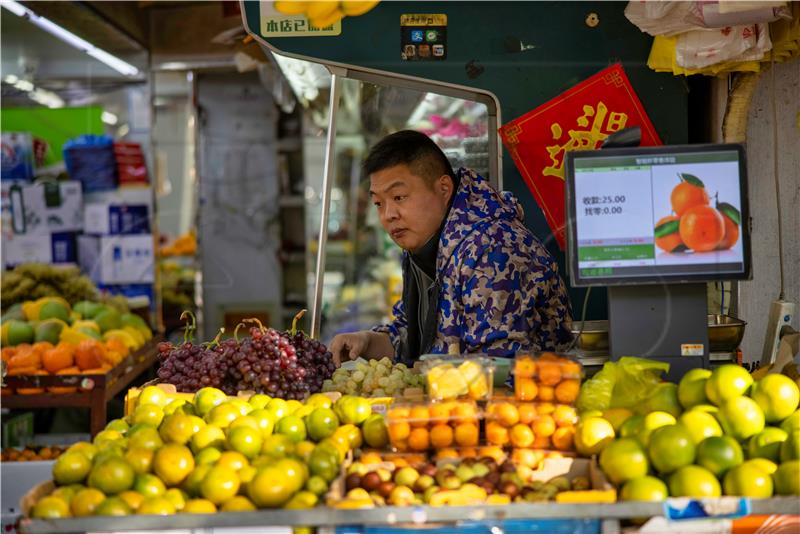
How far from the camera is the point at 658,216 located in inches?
94.1

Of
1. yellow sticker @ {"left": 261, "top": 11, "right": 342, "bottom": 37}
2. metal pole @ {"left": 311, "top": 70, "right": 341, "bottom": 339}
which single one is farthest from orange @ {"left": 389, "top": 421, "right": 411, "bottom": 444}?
yellow sticker @ {"left": 261, "top": 11, "right": 342, "bottom": 37}

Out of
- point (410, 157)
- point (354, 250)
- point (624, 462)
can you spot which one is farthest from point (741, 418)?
point (354, 250)

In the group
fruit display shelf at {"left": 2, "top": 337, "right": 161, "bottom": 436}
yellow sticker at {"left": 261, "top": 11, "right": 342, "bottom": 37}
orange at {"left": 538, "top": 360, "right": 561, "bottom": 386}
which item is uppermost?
yellow sticker at {"left": 261, "top": 11, "right": 342, "bottom": 37}

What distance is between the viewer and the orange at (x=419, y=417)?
224 centimetres

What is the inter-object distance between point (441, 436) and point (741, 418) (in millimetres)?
716

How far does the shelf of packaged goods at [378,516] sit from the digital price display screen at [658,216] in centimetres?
70

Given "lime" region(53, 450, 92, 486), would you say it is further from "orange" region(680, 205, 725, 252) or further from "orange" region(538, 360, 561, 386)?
"orange" region(680, 205, 725, 252)

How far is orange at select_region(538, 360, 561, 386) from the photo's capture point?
2.35 m

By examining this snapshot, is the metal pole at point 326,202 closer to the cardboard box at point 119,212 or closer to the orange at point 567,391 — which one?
the orange at point 567,391

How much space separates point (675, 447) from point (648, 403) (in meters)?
0.34

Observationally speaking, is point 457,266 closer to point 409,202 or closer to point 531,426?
point 409,202

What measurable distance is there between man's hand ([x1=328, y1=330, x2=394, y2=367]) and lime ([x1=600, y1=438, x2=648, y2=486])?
155 cm

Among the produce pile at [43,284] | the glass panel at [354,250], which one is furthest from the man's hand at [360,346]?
the produce pile at [43,284]

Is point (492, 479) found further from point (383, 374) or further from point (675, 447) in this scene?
point (383, 374)
